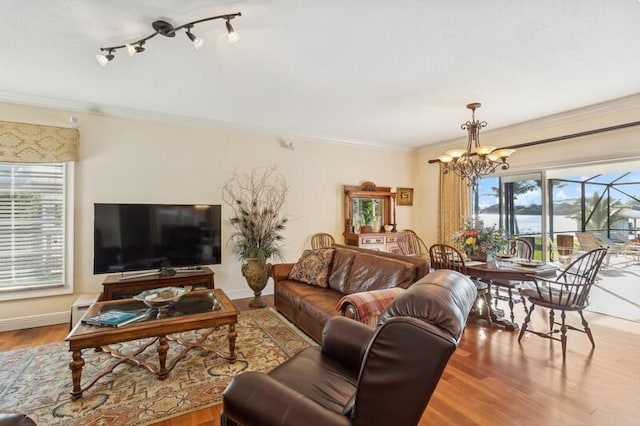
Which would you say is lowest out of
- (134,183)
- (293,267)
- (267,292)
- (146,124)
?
(267,292)

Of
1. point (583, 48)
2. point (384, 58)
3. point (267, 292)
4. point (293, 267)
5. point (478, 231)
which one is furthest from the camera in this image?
point (267, 292)

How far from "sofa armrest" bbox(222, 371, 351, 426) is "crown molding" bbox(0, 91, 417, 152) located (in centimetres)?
386

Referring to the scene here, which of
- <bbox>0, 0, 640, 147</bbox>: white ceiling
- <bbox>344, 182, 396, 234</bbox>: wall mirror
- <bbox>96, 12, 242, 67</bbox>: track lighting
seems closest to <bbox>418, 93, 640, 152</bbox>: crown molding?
<bbox>0, 0, 640, 147</bbox>: white ceiling

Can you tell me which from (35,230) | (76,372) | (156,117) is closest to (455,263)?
(76,372)

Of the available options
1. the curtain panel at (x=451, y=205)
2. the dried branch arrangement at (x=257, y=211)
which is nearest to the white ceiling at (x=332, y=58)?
the dried branch arrangement at (x=257, y=211)

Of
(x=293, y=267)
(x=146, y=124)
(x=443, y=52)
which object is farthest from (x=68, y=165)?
(x=443, y=52)

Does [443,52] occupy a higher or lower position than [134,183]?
higher

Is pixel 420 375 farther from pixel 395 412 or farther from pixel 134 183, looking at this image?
pixel 134 183

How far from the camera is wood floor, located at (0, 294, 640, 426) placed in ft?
6.32

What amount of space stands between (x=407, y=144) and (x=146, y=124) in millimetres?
4426

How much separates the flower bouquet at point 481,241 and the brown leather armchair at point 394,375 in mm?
2380

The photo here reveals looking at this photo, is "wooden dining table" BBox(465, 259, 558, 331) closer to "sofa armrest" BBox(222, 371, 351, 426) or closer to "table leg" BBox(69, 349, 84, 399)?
"sofa armrest" BBox(222, 371, 351, 426)

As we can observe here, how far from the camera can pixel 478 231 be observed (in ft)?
11.6

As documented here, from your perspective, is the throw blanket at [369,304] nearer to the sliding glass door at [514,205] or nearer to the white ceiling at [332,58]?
the white ceiling at [332,58]
